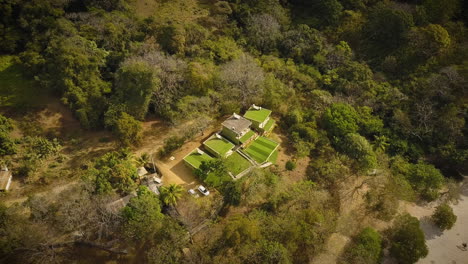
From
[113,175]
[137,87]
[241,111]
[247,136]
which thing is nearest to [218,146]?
[247,136]

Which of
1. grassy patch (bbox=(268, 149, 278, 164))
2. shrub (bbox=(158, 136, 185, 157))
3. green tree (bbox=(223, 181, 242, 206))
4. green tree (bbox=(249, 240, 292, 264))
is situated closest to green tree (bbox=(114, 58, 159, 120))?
shrub (bbox=(158, 136, 185, 157))

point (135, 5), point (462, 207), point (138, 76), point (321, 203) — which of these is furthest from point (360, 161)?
point (135, 5)

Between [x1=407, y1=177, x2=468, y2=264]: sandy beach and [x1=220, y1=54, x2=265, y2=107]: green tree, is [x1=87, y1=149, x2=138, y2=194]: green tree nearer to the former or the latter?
[x1=220, y1=54, x2=265, y2=107]: green tree

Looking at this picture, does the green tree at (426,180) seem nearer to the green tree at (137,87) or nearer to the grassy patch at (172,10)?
the green tree at (137,87)

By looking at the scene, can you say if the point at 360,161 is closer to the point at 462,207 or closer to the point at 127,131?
the point at 462,207

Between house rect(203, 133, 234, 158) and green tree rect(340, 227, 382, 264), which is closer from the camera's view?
green tree rect(340, 227, 382, 264)

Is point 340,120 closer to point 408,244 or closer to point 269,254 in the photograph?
point 408,244
